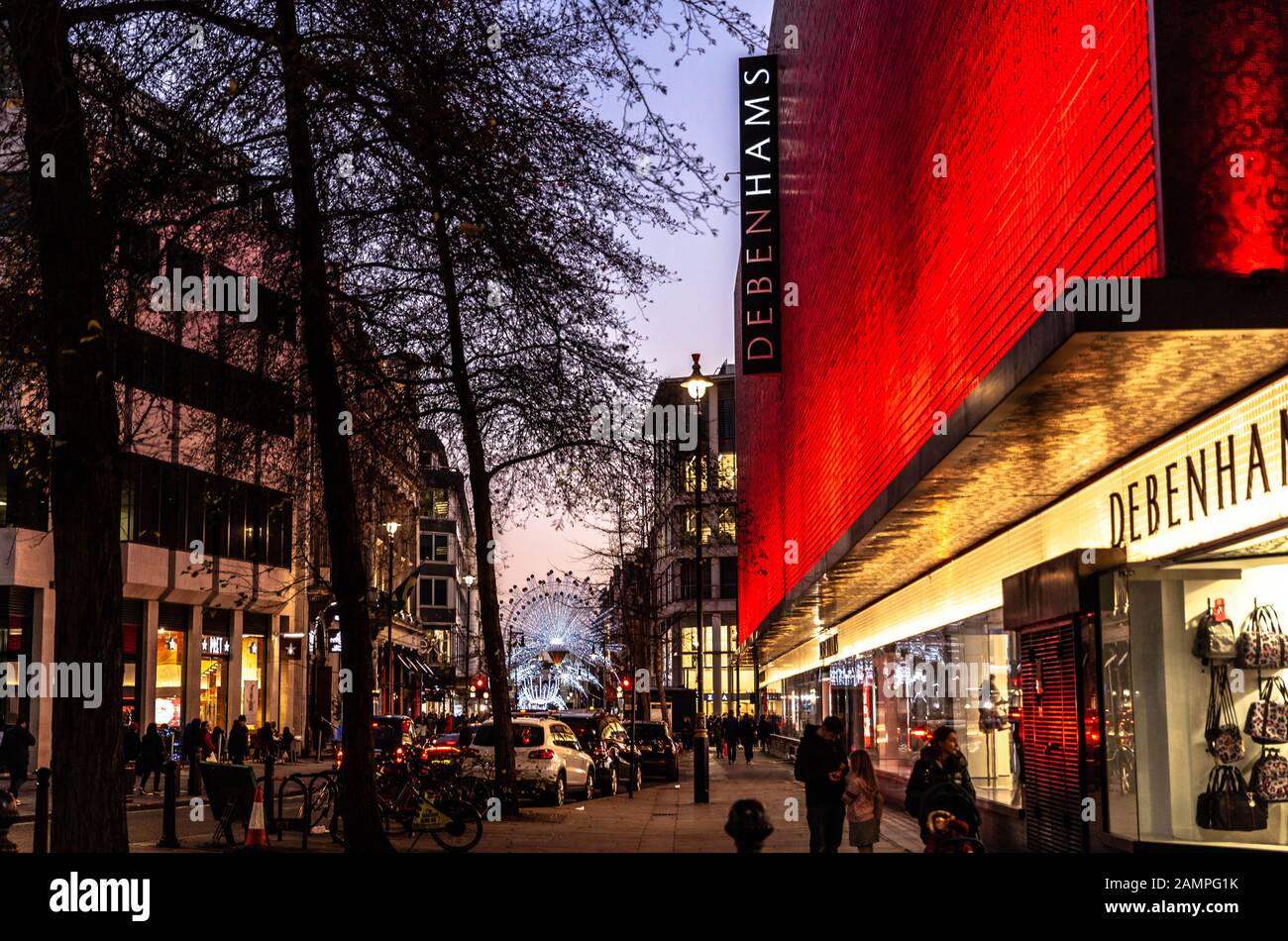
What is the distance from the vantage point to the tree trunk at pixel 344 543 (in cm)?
1708

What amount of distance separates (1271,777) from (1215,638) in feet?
4.28

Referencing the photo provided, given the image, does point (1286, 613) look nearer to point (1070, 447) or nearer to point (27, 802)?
point (1070, 447)

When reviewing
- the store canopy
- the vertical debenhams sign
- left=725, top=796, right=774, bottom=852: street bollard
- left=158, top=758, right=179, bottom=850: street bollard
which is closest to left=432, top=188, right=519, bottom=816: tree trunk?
left=158, top=758, right=179, bottom=850: street bollard

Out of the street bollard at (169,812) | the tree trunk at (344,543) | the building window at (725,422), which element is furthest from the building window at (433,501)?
the building window at (725,422)

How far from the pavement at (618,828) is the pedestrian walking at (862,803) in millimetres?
→ 2302

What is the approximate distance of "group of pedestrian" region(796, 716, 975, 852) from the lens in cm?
1402

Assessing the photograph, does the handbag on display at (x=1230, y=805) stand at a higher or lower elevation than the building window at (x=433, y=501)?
lower

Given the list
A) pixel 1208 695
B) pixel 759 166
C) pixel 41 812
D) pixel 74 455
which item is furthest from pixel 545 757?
pixel 74 455

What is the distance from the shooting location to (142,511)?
44.4m

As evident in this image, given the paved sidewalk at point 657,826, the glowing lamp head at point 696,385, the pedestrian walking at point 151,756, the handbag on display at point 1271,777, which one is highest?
the glowing lamp head at point 696,385

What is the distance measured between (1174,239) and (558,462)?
1815cm

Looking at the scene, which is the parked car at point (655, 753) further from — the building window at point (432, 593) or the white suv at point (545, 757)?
the building window at point (432, 593)

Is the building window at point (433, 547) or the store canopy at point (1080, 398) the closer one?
the store canopy at point (1080, 398)
